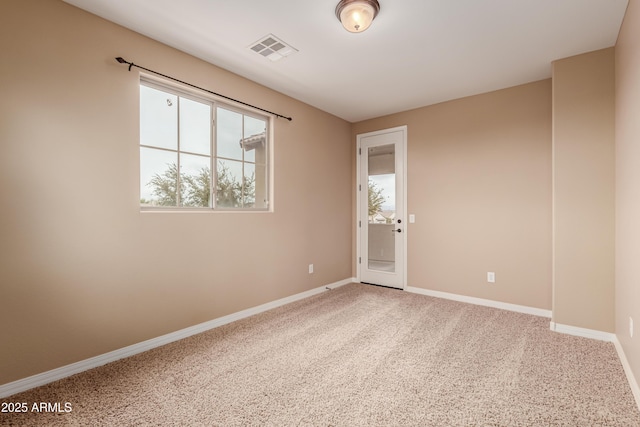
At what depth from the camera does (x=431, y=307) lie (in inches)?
146

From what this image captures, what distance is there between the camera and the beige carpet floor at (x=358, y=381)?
5.66 ft

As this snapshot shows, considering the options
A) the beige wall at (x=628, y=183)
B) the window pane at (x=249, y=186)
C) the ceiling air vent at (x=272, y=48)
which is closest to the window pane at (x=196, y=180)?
the window pane at (x=249, y=186)

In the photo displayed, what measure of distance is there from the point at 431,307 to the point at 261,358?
88.9 inches

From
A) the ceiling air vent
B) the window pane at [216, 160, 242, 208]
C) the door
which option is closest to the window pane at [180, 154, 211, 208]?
the window pane at [216, 160, 242, 208]

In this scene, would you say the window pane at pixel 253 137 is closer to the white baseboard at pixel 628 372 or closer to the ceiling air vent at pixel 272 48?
the ceiling air vent at pixel 272 48

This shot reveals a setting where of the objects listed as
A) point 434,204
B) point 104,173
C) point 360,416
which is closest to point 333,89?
point 434,204

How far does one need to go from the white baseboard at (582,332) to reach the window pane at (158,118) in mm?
4127

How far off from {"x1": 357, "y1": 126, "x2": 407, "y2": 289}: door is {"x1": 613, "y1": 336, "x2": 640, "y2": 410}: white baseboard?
2340mm

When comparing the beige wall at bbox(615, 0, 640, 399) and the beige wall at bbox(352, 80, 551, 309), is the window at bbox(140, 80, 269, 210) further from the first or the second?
the beige wall at bbox(615, 0, 640, 399)

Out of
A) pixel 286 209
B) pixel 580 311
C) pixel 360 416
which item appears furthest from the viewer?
pixel 286 209

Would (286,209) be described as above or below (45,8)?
below

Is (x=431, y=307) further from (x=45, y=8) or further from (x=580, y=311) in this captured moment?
(x=45, y=8)

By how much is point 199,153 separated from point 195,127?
0.87 feet

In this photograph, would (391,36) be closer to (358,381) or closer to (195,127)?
(195,127)
